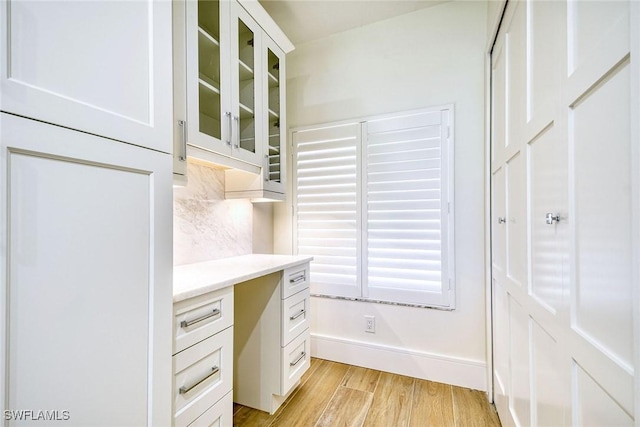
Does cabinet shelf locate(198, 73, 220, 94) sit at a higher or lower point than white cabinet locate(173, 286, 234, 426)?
higher

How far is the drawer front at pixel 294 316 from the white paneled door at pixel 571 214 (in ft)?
3.76

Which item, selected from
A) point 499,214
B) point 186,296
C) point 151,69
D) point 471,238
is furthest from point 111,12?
point 471,238

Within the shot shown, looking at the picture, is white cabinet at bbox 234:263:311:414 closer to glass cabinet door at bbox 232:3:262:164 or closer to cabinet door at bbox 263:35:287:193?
cabinet door at bbox 263:35:287:193

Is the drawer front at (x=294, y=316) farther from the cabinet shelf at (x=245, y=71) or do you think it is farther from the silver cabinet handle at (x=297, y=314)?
the cabinet shelf at (x=245, y=71)

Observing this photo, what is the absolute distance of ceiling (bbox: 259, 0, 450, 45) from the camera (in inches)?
78.9

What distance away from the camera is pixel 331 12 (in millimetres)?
2094

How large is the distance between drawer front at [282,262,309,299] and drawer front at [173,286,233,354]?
1.44 ft

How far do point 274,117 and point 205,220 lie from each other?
34.2 inches

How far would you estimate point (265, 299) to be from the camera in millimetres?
1642

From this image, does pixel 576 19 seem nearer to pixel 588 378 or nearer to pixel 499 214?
pixel 588 378

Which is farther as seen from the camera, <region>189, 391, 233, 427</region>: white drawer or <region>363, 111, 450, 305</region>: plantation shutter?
<region>363, 111, 450, 305</region>: plantation shutter

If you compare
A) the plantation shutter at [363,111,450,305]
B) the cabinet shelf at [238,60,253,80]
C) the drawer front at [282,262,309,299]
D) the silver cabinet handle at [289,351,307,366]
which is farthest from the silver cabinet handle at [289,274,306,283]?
the cabinet shelf at [238,60,253,80]

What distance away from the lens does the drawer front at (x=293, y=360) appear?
160 cm

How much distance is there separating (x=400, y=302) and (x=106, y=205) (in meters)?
1.94
